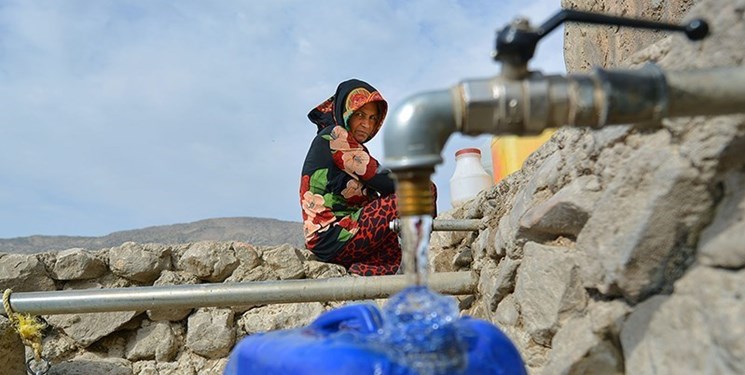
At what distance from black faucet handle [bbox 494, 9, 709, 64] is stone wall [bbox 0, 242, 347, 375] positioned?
194 centimetres

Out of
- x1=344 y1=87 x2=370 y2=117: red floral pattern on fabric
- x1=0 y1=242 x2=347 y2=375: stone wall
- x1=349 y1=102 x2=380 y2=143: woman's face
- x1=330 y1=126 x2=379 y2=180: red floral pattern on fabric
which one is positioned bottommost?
x1=0 y1=242 x2=347 y2=375: stone wall

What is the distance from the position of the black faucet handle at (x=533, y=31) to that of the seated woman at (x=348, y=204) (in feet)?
5.82

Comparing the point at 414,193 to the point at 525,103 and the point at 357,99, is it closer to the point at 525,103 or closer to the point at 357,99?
the point at 525,103

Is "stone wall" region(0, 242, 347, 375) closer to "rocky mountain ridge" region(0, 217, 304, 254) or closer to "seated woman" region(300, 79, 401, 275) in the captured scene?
"seated woman" region(300, 79, 401, 275)

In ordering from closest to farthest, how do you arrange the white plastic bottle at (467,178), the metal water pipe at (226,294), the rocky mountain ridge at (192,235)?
the metal water pipe at (226,294) < the white plastic bottle at (467,178) < the rocky mountain ridge at (192,235)

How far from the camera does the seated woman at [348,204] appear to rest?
260 cm

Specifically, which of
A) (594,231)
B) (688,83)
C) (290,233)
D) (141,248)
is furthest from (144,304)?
(290,233)

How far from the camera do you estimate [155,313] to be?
102 inches

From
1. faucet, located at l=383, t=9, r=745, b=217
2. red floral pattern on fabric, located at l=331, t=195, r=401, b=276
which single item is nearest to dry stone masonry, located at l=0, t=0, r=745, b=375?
faucet, located at l=383, t=9, r=745, b=217

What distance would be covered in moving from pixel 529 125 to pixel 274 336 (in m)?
0.49

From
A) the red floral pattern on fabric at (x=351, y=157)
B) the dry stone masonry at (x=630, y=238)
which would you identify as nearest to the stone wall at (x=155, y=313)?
the red floral pattern on fabric at (x=351, y=157)

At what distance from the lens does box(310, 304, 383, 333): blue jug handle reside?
84 cm

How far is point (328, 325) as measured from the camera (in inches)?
35.9

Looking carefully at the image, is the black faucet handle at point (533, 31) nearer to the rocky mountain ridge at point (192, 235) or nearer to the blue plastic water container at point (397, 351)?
the blue plastic water container at point (397, 351)
